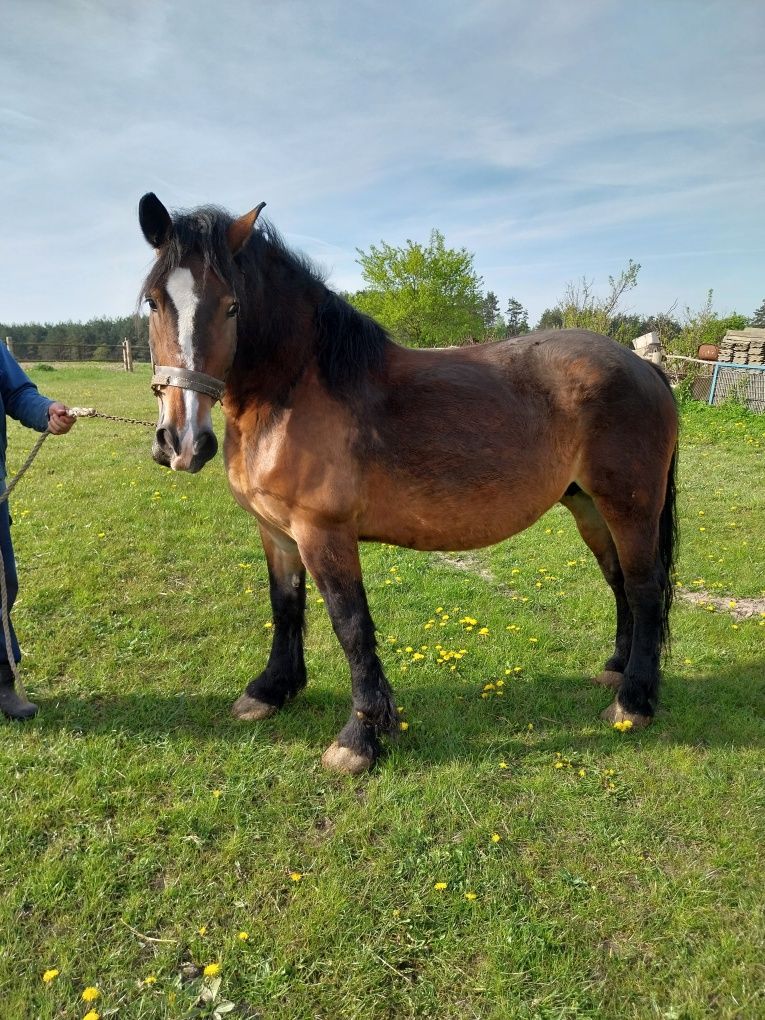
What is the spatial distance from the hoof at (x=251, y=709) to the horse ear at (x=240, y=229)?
8.11 feet

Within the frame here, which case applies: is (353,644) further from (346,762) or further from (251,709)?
(251,709)

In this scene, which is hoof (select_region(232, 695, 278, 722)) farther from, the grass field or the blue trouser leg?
the blue trouser leg

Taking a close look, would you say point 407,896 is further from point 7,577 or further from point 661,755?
point 7,577

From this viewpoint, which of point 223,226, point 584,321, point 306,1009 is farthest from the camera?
point 584,321

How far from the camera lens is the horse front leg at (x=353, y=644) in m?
2.91

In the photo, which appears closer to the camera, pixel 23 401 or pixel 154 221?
pixel 154 221

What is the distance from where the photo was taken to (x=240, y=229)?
101 inches

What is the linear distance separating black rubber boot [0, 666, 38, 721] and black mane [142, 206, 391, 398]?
235cm

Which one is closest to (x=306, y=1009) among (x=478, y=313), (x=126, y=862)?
(x=126, y=862)

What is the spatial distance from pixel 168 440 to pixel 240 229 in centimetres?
99

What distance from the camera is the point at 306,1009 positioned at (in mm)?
1900

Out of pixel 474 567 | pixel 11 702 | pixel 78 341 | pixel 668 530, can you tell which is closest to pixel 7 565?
pixel 11 702

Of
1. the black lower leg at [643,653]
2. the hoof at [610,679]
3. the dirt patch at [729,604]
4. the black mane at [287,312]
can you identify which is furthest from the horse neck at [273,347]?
the dirt patch at [729,604]

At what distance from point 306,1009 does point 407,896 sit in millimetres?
555
